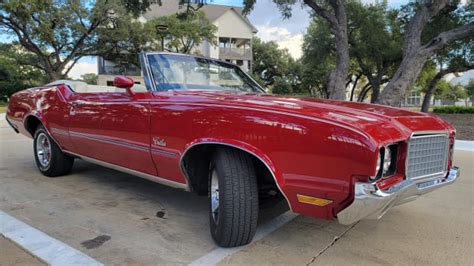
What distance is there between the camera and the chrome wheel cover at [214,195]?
2.78m

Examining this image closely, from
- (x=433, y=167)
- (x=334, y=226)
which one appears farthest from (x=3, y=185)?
(x=433, y=167)

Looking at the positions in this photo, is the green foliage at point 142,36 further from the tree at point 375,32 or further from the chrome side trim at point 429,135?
the chrome side trim at point 429,135

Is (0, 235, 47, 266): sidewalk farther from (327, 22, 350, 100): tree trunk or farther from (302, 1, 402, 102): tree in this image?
(302, 1, 402, 102): tree

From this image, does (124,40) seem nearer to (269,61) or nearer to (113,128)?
(269,61)

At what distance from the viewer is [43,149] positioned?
512cm

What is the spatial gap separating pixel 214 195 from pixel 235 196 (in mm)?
334

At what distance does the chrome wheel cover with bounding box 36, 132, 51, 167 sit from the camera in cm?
498

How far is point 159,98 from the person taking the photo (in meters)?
3.15

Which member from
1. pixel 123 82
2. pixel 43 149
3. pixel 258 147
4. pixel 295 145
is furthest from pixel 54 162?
pixel 295 145

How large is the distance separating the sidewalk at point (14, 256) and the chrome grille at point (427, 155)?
2.60 m

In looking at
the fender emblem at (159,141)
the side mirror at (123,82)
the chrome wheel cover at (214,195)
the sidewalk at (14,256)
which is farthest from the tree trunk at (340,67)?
the sidewalk at (14,256)

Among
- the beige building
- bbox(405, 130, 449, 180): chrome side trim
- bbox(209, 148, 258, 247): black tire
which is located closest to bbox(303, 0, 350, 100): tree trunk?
bbox(405, 130, 449, 180): chrome side trim

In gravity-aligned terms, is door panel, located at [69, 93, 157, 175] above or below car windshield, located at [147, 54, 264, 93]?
below

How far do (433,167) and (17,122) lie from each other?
5608 millimetres
